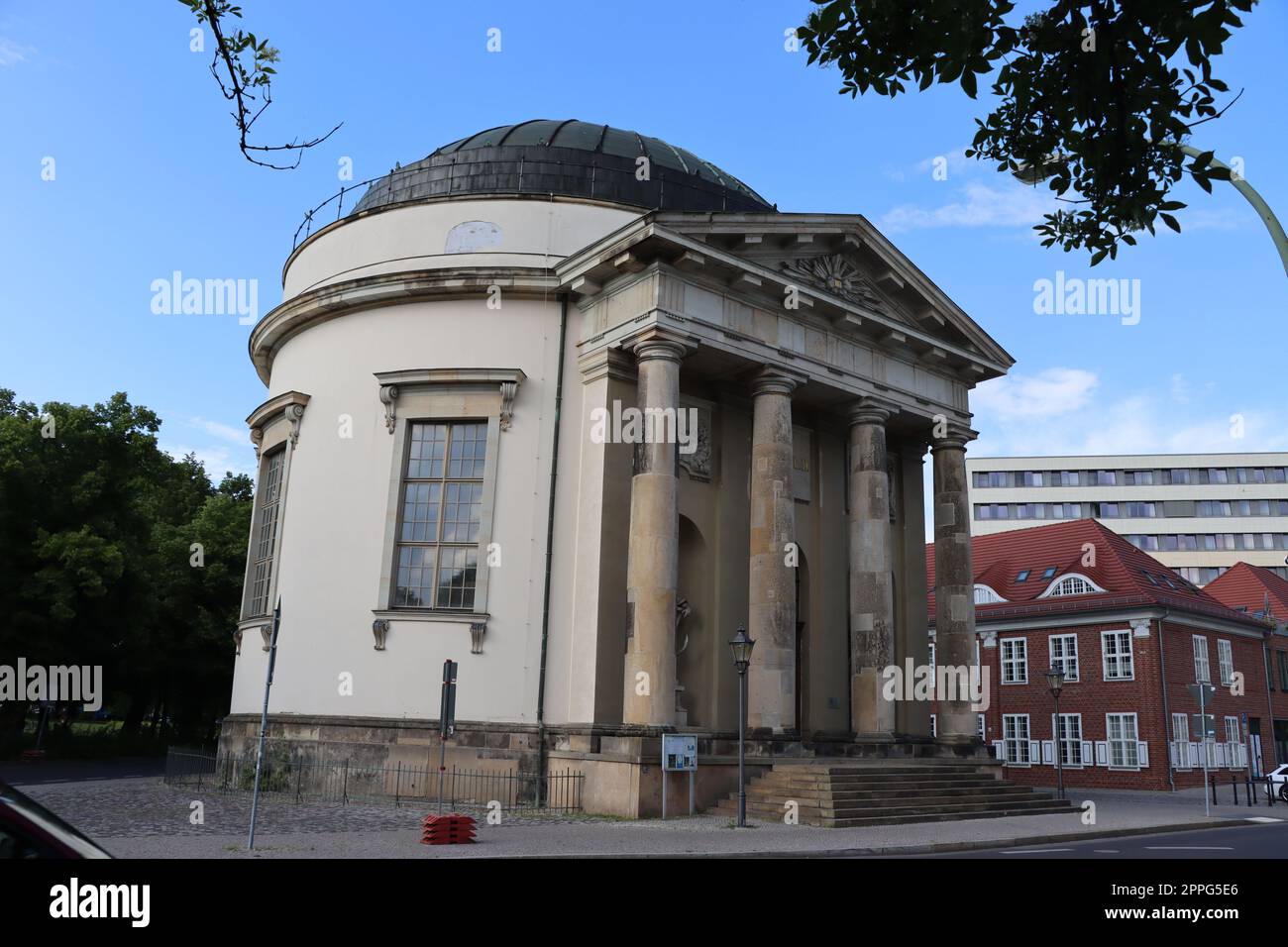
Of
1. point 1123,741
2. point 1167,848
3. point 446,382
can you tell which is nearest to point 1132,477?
point 1123,741

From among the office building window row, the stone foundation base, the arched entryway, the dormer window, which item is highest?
the office building window row

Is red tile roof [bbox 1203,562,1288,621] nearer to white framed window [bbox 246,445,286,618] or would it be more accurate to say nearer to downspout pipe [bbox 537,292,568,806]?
downspout pipe [bbox 537,292,568,806]

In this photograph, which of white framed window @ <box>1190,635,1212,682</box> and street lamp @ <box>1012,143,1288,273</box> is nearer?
street lamp @ <box>1012,143,1288,273</box>

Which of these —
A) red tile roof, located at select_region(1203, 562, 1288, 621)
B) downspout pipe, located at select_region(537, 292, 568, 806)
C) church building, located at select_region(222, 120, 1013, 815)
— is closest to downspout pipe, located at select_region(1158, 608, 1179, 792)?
red tile roof, located at select_region(1203, 562, 1288, 621)

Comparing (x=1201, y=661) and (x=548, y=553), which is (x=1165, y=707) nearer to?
(x=1201, y=661)

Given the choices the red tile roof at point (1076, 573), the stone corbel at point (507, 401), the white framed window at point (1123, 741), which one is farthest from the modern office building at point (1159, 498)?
the stone corbel at point (507, 401)

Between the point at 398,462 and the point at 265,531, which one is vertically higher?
the point at 398,462

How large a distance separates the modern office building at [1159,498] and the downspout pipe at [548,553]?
60.3m

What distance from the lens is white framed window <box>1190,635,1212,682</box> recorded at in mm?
39062

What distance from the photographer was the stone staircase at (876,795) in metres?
18.5

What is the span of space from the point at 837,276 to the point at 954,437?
5.76 meters

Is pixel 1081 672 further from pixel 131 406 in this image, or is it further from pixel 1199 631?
pixel 131 406

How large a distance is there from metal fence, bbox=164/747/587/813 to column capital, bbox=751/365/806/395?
887 cm

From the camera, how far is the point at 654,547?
65.5ft
